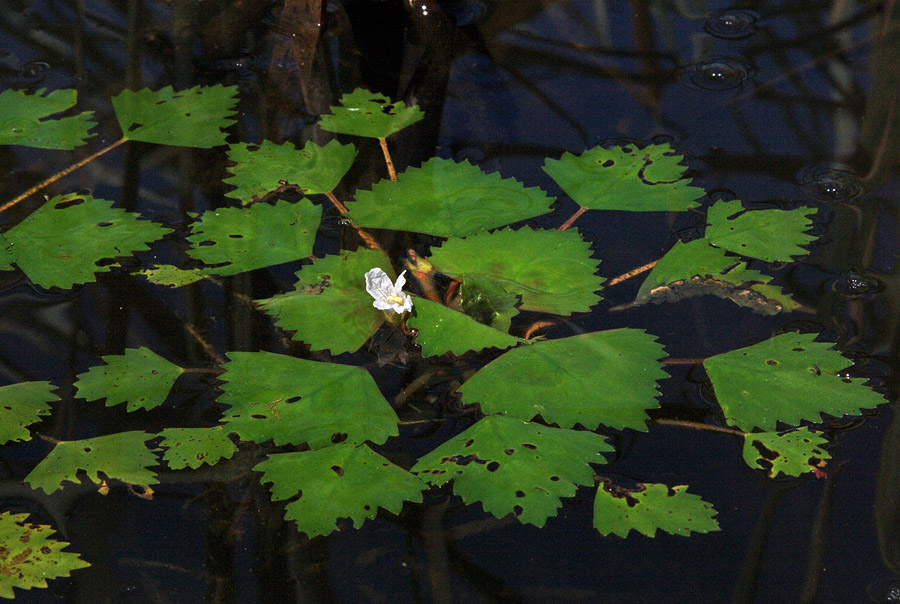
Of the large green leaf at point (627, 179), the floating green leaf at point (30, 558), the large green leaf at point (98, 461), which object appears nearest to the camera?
the floating green leaf at point (30, 558)

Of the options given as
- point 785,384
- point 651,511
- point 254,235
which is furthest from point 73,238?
point 785,384

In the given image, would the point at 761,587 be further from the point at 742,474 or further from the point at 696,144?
the point at 696,144

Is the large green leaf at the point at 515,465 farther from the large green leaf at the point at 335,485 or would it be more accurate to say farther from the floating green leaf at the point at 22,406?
the floating green leaf at the point at 22,406

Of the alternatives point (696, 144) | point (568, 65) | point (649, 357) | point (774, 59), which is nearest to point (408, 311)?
point (649, 357)

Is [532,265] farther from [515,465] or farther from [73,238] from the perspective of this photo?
[73,238]

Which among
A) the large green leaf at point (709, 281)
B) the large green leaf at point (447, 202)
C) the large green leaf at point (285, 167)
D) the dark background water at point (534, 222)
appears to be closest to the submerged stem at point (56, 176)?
the dark background water at point (534, 222)

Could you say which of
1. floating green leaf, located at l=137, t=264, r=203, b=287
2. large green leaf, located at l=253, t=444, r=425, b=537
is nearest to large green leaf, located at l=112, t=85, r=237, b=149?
floating green leaf, located at l=137, t=264, r=203, b=287

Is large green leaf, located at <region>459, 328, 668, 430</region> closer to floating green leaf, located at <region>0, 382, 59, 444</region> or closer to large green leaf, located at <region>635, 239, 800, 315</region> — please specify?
large green leaf, located at <region>635, 239, 800, 315</region>
